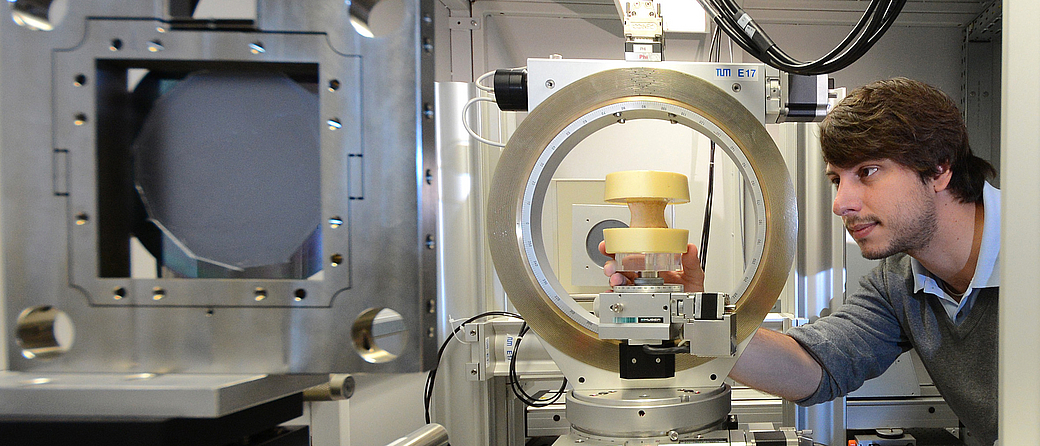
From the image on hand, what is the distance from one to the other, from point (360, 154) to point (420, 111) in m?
0.05

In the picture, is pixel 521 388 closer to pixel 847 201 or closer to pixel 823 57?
pixel 847 201

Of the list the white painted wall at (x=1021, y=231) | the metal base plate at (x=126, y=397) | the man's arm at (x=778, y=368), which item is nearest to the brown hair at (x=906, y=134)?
the man's arm at (x=778, y=368)

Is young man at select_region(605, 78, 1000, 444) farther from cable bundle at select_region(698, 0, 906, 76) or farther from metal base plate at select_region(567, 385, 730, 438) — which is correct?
cable bundle at select_region(698, 0, 906, 76)

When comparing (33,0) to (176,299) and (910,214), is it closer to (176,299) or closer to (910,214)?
(176,299)

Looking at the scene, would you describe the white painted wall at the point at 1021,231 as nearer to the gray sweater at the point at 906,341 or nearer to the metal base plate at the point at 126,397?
the metal base plate at the point at 126,397

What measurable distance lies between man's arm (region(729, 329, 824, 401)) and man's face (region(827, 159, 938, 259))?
274mm

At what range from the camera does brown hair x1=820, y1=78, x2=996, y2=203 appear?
1.12 metres

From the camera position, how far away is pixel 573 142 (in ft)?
2.95

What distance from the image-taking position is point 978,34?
1.94 m

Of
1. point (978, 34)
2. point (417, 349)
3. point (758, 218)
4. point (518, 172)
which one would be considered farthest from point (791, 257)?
point (978, 34)

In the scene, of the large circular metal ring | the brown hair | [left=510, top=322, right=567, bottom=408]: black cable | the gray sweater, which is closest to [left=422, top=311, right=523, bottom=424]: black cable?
[left=510, top=322, right=567, bottom=408]: black cable

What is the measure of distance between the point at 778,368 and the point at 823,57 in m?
0.67

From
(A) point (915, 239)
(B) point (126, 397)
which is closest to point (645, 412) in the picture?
(B) point (126, 397)

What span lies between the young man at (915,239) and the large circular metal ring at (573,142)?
0.25 m
